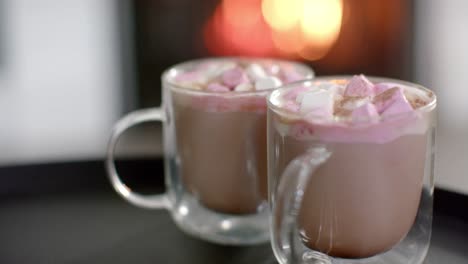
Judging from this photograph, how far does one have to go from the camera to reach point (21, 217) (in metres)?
0.83

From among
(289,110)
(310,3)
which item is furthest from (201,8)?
(289,110)

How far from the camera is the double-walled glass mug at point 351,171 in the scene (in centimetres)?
58

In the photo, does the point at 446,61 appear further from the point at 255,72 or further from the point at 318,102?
the point at 318,102

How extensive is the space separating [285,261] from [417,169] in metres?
0.15

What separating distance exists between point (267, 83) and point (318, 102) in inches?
5.3

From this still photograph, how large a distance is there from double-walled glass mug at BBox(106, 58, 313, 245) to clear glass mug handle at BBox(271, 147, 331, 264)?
13 cm

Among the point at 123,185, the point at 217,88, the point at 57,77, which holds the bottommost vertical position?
the point at 57,77

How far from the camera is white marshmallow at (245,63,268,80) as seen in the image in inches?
30.2

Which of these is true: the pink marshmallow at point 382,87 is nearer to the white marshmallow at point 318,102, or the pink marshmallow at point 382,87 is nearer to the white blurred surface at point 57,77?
the white marshmallow at point 318,102

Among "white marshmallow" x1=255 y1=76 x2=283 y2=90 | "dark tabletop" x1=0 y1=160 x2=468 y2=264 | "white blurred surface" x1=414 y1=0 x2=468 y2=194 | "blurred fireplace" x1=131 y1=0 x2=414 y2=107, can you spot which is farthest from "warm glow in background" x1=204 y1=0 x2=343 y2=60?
"white marshmallow" x1=255 y1=76 x2=283 y2=90

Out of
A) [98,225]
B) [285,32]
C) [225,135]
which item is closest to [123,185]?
[98,225]

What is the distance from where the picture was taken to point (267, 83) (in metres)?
0.73

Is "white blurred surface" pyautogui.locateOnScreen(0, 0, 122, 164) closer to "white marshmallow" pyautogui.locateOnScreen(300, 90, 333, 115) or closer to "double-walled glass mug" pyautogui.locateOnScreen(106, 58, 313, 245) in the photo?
"double-walled glass mug" pyautogui.locateOnScreen(106, 58, 313, 245)

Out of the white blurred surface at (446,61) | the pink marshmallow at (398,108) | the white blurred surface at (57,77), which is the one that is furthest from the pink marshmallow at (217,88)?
the white blurred surface at (57,77)
